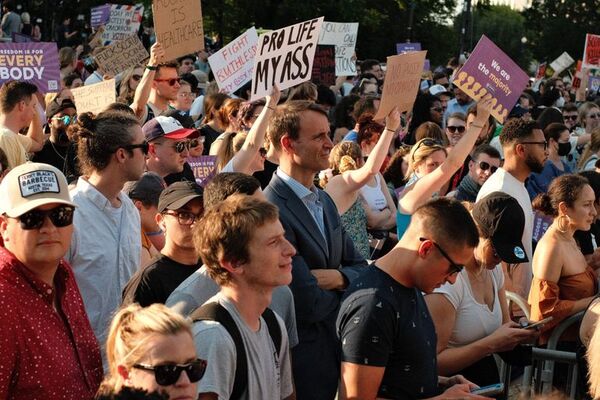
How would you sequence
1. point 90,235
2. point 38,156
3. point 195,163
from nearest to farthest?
point 90,235
point 195,163
point 38,156

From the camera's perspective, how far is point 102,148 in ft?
17.3

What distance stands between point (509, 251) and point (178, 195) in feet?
5.90

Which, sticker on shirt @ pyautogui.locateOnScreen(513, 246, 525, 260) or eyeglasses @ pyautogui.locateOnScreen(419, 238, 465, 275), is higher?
eyeglasses @ pyautogui.locateOnScreen(419, 238, 465, 275)

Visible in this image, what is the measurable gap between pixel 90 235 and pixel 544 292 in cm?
284

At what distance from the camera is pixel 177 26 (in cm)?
927

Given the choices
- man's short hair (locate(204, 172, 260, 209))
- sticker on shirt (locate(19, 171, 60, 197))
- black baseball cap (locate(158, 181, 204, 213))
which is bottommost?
black baseball cap (locate(158, 181, 204, 213))

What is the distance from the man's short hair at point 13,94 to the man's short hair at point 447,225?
4.42 metres

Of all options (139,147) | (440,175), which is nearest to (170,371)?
(139,147)

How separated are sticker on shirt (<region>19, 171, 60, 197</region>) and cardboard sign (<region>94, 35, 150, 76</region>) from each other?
6.72 meters

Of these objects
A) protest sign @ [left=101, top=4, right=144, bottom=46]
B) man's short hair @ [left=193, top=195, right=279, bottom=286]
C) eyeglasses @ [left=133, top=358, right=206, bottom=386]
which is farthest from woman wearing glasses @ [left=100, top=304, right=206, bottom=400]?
protest sign @ [left=101, top=4, right=144, bottom=46]

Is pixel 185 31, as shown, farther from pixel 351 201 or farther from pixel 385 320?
pixel 385 320

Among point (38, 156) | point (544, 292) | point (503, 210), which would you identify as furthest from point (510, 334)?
point (38, 156)

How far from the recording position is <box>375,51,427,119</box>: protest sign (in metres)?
7.77

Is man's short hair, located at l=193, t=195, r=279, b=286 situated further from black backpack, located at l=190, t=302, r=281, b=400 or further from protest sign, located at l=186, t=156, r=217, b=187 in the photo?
protest sign, located at l=186, t=156, r=217, b=187
